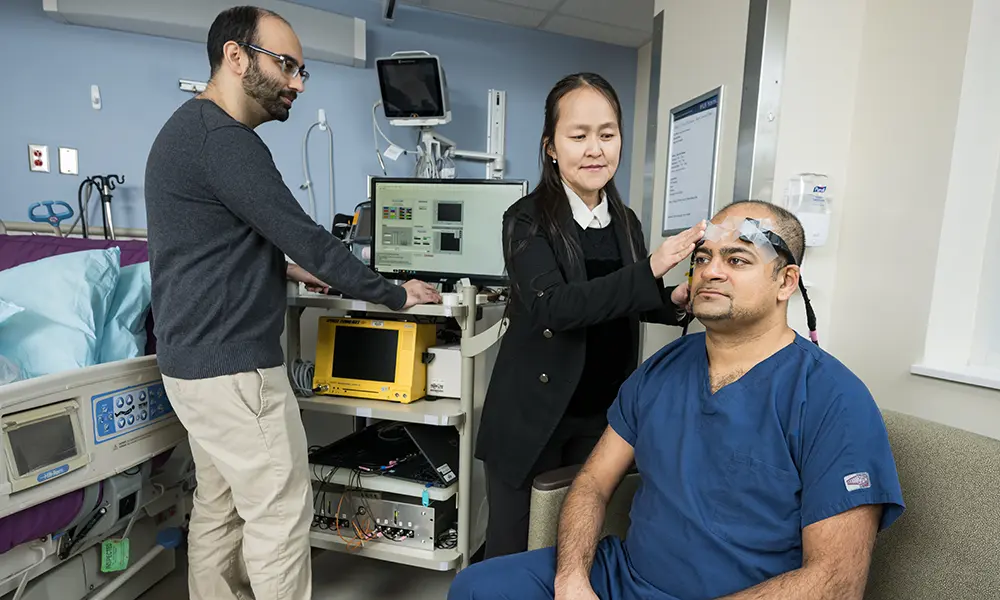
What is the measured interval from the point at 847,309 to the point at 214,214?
1.66 meters

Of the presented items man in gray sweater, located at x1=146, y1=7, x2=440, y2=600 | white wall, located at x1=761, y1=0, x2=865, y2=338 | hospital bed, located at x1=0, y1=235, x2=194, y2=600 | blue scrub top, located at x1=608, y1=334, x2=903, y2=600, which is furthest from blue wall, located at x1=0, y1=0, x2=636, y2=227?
blue scrub top, located at x1=608, y1=334, x2=903, y2=600

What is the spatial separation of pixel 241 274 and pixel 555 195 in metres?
0.81

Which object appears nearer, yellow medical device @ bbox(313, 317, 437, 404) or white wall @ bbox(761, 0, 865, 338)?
white wall @ bbox(761, 0, 865, 338)

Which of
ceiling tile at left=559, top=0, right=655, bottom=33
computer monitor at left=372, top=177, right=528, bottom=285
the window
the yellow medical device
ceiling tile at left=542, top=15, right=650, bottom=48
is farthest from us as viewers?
ceiling tile at left=542, top=15, right=650, bottom=48

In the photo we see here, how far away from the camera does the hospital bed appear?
1.18m

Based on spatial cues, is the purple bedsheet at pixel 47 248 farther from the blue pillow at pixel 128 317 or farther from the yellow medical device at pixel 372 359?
the yellow medical device at pixel 372 359

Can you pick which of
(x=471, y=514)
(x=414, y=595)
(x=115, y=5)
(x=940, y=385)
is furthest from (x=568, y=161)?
(x=115, y=5)

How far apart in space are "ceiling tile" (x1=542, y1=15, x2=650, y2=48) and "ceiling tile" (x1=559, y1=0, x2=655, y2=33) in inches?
2.3

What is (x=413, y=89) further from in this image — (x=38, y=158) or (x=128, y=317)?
(x=38, y=158)

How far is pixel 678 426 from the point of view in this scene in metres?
1.01

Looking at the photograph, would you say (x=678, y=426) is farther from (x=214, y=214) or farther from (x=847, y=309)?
(x=214, y=214)

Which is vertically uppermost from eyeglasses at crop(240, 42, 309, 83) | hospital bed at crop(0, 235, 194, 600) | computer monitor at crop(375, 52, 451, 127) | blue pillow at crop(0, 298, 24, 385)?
computer monitor at crop(375, 52, 451, 127)

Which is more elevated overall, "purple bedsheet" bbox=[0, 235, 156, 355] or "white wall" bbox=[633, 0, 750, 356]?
"white wall" bbox=[633, 0, 750, 356]

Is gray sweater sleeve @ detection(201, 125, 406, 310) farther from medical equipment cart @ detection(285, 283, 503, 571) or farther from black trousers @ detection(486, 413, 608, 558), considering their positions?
black trousers @ detection(486, 413, 608, 558)
